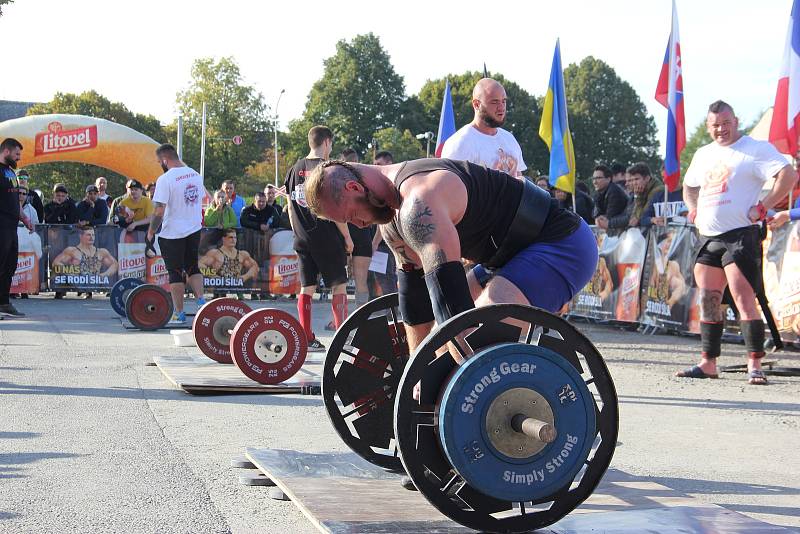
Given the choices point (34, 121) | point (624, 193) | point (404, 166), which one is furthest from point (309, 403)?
point (34, 121)

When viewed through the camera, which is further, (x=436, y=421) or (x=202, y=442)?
(x=202, y=442)

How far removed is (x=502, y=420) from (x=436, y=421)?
207 mm

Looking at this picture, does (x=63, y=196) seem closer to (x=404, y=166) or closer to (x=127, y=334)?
(x=127, y=334)

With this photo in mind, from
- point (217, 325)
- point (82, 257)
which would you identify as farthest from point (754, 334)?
point (82, 257)

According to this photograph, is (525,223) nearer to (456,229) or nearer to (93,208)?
(456,229)

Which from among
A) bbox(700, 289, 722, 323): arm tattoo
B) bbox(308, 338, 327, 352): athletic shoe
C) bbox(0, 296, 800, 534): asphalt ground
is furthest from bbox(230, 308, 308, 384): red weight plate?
bbox(700, 289, 722, 323): arm tattoo

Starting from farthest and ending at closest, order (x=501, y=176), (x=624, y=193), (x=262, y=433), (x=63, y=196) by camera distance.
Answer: (x=63, y=196) → (x=624, y=193) → (x=262, y=433) → (x=501, y=176)

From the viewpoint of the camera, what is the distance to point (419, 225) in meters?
3.37

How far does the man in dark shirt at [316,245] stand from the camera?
Result: 8.80 m

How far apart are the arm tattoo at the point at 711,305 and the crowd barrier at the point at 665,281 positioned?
2084 millimetres

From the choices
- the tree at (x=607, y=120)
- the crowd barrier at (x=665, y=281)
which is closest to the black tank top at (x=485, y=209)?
the crowd barrier at (x=665, y=281)

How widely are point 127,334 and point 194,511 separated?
7397 millimetres

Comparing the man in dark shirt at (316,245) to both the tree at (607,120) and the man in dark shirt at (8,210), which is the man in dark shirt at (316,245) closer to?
the man in dark shirt at (8,210)

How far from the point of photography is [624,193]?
1274cm
